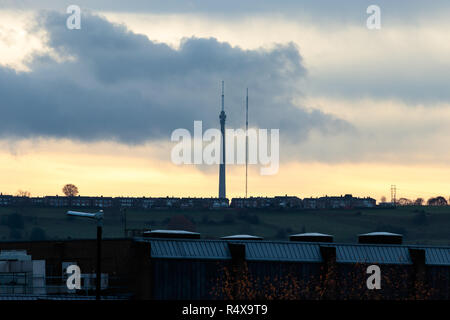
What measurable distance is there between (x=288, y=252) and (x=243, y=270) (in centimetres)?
528

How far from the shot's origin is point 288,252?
266 ft

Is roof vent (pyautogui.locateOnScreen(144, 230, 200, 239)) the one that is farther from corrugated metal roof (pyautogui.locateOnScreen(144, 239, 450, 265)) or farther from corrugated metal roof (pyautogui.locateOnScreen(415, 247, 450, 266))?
corrugated metal roof (pyautogui.locateOnScreen(415, 247, 450, 266))

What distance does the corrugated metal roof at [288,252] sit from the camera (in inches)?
3056

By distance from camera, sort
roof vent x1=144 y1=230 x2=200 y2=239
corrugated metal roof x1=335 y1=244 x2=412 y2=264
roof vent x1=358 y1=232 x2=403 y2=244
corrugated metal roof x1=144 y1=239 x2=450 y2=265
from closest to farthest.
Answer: corrugated metal roof x1=144 y1=239 x2=450 y2=265, corrugated metal roof x1=335 y1=244 x2=412 y2=264, roof vent x1=144 y1=230 x2=200 y2=239, roof vent x1=358 y1=232 x2=403 y2=244

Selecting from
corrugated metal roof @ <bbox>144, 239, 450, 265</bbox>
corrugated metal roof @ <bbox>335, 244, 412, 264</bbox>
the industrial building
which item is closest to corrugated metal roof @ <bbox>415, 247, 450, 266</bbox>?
corrugated metal roof @ <bbox>144, 239, 450, 265</bbox>

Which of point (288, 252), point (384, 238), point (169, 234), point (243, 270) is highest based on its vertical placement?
point (169, 234)

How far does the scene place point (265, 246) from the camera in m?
80.9

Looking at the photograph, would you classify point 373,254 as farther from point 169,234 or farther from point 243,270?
point 169,234

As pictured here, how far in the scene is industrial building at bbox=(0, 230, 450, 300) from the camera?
3014 inches

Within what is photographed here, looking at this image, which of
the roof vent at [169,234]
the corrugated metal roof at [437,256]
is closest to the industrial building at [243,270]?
the corrugated metal roof at [437,256]

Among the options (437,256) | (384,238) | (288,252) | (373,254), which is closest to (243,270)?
(288,252)

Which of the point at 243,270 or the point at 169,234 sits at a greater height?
the point at 169,234

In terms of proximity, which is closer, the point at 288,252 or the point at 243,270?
the point at 243,270
